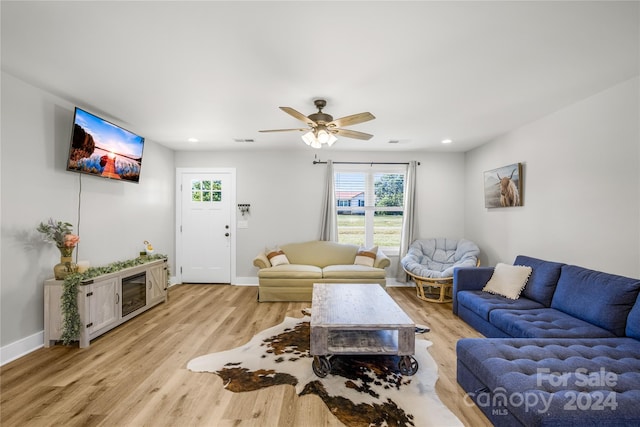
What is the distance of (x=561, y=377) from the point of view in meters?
1.65

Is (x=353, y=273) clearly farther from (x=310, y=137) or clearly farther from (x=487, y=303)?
(x=310, y=137)

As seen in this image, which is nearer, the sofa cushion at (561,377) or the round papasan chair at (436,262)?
the sofa cushion at (561,377)

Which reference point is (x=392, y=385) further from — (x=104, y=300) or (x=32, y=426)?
(x=104, y=300)

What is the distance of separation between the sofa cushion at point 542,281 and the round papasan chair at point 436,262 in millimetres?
1064

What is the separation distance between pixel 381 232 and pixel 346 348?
141 inches

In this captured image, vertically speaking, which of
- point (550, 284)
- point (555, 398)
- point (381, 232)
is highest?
point (381, 232)

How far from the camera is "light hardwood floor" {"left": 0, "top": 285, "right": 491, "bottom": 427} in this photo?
1893mm

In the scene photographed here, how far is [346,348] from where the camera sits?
2.35 meters

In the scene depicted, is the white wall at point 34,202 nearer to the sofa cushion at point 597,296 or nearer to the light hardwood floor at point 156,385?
the light hardwood floor at point 156,385

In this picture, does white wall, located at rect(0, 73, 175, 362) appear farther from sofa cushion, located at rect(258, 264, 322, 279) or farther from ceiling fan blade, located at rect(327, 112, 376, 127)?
ceiling fan blade, located at rect(327, 112, 376, 127)

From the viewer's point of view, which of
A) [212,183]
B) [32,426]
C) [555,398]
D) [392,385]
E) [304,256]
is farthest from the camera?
[212,183]

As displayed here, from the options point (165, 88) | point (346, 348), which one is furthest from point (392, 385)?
point (165, 88)

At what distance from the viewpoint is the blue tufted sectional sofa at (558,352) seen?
145 cm

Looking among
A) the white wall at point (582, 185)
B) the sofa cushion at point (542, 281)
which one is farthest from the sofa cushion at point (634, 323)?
the sofa cushion at point (542, 281)
